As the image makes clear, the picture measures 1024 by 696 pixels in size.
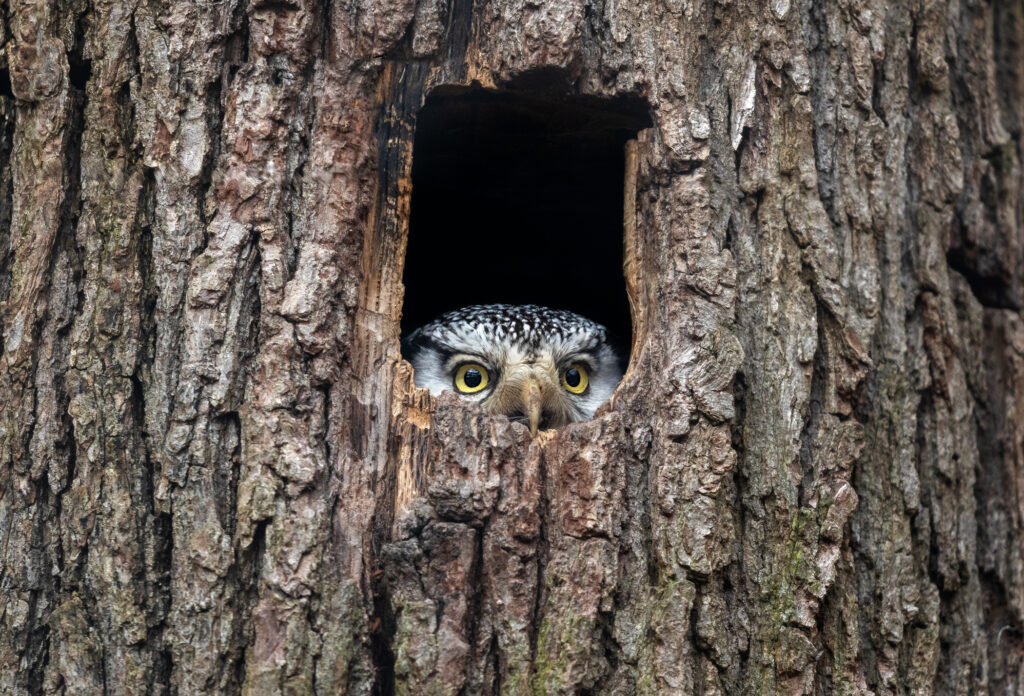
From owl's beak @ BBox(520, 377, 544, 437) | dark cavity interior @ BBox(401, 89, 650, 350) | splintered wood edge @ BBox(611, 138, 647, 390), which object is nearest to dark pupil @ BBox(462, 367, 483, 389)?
owl's beak @ BBox(520, 377, 544, 437)

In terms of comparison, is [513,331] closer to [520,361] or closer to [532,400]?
[520,361]

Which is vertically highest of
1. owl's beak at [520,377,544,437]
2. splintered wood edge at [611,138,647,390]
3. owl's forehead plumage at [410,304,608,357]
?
splintered wood edge at [611,138,647,390]

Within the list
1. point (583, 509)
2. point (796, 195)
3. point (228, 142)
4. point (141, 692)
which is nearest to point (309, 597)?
point (141, 692)

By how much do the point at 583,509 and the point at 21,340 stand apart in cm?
155

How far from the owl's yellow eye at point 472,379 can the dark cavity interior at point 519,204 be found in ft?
2.87

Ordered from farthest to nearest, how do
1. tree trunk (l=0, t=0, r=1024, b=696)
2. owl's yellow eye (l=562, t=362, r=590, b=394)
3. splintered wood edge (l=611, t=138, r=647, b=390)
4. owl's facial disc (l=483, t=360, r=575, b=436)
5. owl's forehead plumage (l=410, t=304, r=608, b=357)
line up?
owl's yellow eye (l=562, t=362, r=590, b=394) → owl's forehead plumage (l=410, t=304, r=608, b=357) → owl's facial disc (l=483, t=360, r=575, b=436) → splintered wood edge (l=611, t=138, r=647, b=390) → tree trunk (l=0, t=0, r=1024, b=696)

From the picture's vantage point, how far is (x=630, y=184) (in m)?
2.62

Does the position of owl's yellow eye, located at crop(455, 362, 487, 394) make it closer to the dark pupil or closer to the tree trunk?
the dark pupil

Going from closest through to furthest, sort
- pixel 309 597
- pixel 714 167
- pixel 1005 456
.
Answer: pixel 309 597
pixel 714 167
pixel 1005 456

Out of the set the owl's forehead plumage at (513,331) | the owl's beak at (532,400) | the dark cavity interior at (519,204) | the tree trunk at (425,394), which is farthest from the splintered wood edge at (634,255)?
the owl's forehead plumage at (513,331)

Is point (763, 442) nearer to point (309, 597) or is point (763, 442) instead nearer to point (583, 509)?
point (583, 509)

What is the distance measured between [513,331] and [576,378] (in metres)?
0.40

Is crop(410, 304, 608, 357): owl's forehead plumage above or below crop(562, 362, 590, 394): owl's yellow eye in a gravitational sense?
above

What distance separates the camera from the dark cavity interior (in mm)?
3100
